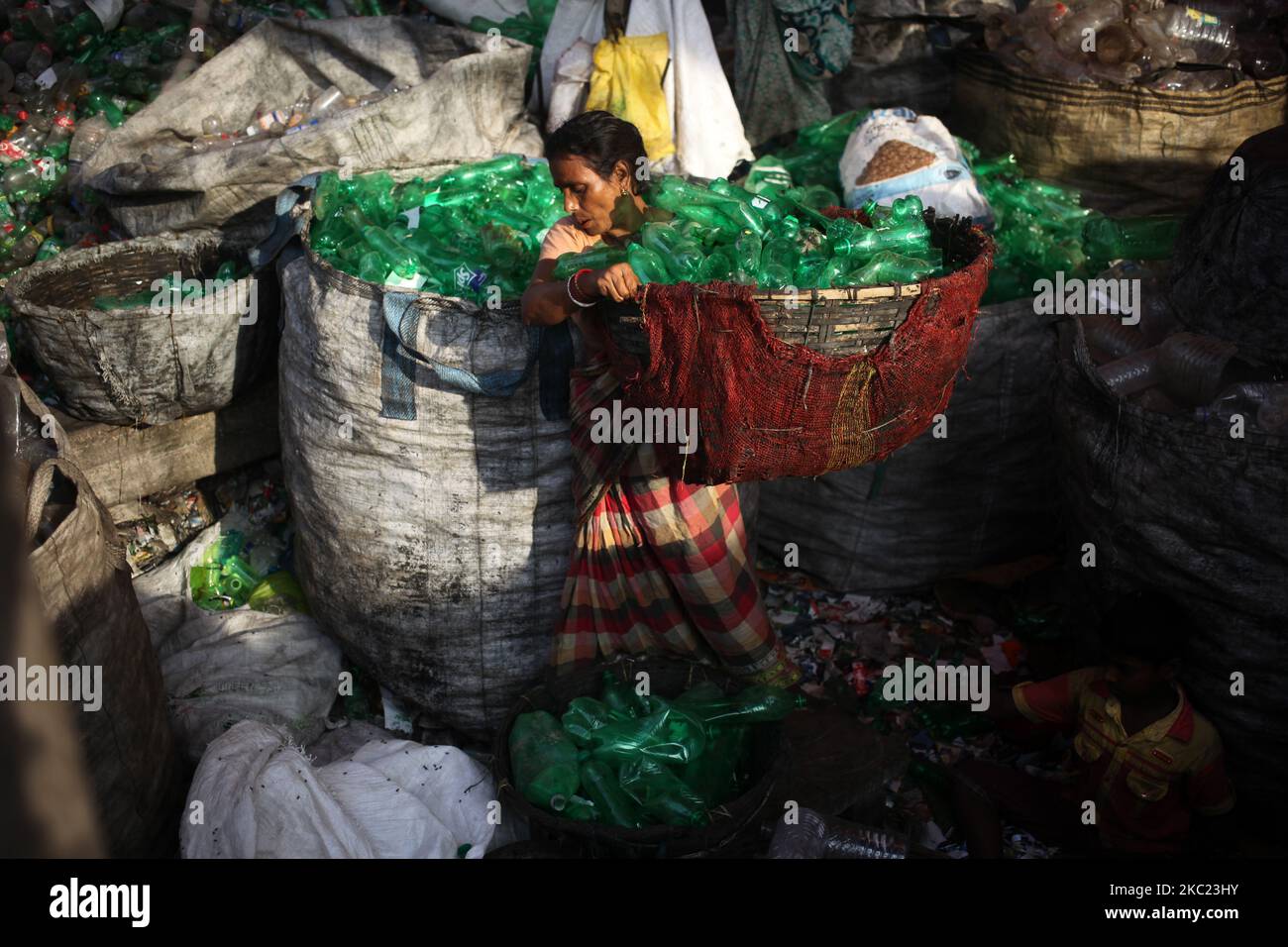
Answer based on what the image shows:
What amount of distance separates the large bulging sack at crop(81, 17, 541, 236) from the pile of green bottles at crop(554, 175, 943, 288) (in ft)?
4.78

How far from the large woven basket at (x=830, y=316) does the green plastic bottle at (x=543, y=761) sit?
1048 millimetres

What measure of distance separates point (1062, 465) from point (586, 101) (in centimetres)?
240

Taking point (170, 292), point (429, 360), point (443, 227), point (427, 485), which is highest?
point (443, 227)

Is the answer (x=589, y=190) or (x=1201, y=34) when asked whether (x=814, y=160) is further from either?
Result: (x=589, y=190)

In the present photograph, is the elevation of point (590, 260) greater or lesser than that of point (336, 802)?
greater

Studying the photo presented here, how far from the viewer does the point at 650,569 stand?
10.3ft

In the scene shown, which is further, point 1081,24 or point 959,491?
point 1081,24

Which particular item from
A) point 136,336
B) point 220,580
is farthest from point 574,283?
point 220,580

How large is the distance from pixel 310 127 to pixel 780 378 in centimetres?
257

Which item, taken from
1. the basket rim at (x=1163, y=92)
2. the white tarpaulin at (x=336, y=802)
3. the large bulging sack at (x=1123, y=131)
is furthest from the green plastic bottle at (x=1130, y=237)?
the white tarpaulin at (x=336, y=802)

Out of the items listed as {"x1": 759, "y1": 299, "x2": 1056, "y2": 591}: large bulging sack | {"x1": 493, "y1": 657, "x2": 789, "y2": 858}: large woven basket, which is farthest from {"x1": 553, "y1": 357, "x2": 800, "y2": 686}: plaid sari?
{"x1": 759, "y1": 299, "x2": 1056, "y2": 591}: large bulging sack

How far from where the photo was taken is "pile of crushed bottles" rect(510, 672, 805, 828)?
110 inches

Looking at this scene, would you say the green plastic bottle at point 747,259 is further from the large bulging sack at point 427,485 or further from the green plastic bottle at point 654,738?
the green plastic bottle at point 654,738
